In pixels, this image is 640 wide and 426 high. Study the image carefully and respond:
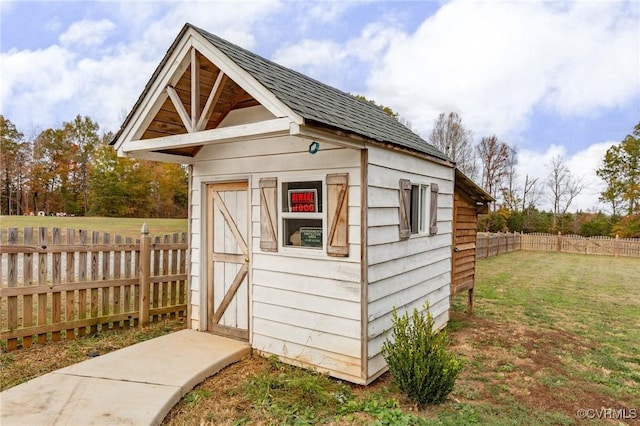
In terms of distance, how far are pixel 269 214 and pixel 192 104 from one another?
4.92 ft

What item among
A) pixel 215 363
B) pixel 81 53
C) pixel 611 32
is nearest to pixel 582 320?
pixel 611 32

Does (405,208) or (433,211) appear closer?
(405,208)

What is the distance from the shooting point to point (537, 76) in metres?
12.1

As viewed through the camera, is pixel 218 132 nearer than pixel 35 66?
Yes

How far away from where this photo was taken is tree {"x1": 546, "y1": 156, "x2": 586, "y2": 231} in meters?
31.0

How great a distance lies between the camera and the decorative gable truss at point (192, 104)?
341cm

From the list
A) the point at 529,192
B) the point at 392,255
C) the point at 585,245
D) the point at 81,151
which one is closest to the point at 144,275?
the point at 392,255

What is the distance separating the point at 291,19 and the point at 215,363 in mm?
6137

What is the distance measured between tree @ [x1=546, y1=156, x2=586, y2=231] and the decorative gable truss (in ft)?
110

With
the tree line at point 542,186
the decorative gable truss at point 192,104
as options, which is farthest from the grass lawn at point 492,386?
the tree line at point 542,186

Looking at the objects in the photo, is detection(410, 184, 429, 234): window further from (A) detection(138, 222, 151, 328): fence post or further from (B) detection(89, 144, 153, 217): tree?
(B) detection(89, 144, 153, 217): tree

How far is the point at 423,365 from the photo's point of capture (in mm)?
3352

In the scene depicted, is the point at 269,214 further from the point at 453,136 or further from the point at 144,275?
the point at 453,136

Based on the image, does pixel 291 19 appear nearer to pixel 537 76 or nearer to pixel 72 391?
pixel 72 391
